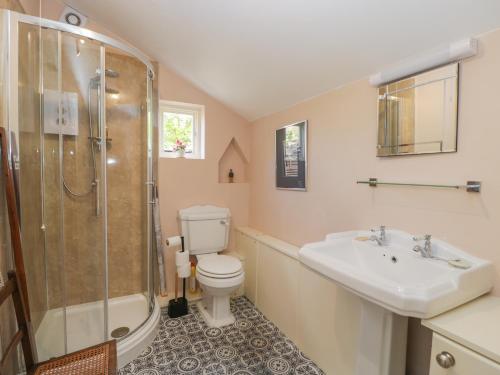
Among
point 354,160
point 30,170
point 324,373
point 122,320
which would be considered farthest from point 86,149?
point 324,373

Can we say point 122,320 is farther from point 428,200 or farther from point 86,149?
point 428,200

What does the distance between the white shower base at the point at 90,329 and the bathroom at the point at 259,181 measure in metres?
0.01

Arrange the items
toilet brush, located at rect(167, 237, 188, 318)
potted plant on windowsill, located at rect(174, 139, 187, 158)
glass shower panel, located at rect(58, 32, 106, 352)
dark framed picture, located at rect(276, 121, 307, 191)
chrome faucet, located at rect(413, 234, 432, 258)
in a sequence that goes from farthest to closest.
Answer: potted plant on windowsill, located at rect(174, 139, 187, 158)
toilet brush, located at rect(167, 237, 188, 318)
dark framed picture, located at rect(276, 121, 307, 191)
glass shower panel, located at rect(58, 32, 106, 352)
chrome faucet, located at rect(413, 234, 432, 258)

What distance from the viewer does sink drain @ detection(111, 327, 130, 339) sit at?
6.26 ft

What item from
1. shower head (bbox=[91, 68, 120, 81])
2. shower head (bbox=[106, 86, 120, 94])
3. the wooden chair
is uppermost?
shower head (bbox=[91, 68, 120, 81])

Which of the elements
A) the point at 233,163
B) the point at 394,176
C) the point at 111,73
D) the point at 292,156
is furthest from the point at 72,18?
the point at 394,176

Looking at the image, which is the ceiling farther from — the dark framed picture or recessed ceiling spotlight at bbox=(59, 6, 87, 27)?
the dark framed picture

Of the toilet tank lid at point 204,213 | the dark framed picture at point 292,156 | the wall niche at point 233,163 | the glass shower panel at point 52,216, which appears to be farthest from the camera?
the wall niche at point 233,163

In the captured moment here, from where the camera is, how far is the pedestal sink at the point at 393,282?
912 millimetres

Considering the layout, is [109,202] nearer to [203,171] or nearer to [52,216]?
[52,216]

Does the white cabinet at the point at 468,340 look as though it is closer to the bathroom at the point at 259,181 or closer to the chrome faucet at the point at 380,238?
the bathroom at the point at 259,181

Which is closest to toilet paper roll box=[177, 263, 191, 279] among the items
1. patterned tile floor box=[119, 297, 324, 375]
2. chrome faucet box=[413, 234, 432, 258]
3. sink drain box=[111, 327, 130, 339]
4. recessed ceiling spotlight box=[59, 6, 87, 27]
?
patterned tile floor box=[119, 297, 324, 375]

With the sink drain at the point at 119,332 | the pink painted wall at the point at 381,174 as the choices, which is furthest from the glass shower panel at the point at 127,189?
the pink painted wall at the point at 381,174

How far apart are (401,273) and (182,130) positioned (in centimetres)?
230
